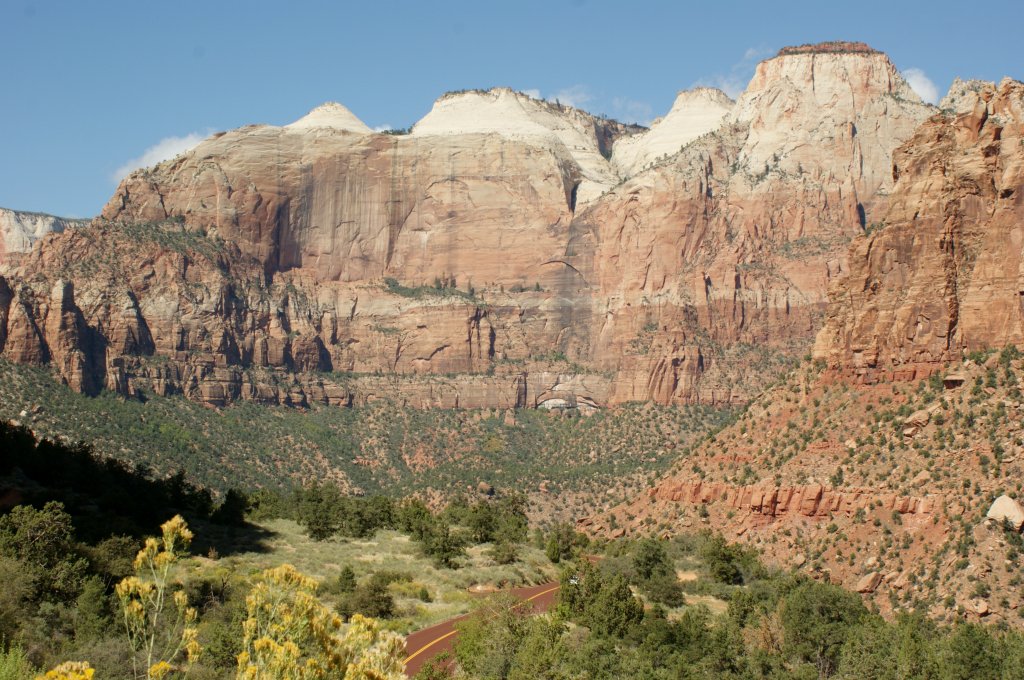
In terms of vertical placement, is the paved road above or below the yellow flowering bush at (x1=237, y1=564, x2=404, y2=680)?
below

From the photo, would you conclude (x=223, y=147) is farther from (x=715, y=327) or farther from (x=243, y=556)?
(x=243, y=556)

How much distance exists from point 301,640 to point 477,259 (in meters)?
152

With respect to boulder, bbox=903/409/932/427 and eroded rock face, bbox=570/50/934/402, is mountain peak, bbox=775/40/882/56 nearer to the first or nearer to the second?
eroded rock face, bbox=570/50/934/402

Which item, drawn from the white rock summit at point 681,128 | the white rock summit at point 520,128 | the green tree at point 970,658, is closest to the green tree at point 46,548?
the green tree at point 970,658

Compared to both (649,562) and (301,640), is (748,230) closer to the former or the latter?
(649,562)

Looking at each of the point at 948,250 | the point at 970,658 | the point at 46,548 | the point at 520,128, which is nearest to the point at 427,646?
the point at 46,548

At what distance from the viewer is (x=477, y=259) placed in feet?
557

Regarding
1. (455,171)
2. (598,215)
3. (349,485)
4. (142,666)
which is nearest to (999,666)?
(142,666)

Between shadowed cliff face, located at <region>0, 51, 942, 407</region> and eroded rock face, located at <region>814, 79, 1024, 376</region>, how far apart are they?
56.6m

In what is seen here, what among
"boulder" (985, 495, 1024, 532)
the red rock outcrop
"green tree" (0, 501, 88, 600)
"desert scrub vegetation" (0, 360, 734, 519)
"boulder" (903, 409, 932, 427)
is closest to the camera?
"green tree" (0, 501, 88, 600)

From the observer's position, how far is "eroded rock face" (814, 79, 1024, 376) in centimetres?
6850

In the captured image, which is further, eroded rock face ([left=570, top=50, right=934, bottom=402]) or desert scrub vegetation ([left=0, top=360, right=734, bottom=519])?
eroded rock face ([left=570, top=50, right=934, bottom=402])

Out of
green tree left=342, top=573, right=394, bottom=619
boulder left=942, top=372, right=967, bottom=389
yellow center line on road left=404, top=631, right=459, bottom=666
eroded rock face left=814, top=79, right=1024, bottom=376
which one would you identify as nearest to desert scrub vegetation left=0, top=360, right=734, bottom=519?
eroded rock face left=814, top=79, right=1024, bottom=376

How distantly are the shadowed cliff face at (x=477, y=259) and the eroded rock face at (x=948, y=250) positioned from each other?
2228 inches
